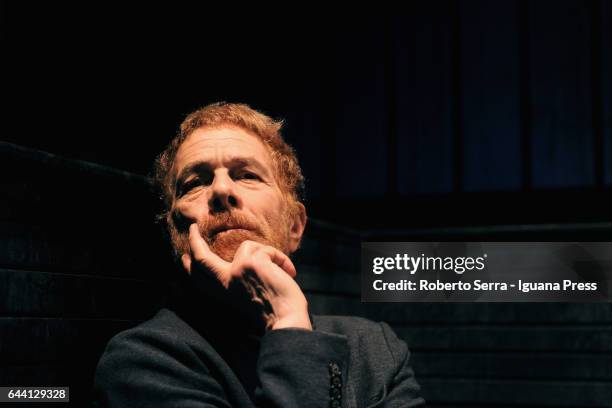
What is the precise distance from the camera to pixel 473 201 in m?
5.10

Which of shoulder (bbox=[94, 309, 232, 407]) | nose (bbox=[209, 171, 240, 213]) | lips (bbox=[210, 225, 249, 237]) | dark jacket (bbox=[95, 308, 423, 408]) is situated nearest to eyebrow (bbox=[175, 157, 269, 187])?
nose (bbox=[209, 171, 240, 213])

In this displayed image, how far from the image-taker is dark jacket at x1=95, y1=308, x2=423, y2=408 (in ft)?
6.89

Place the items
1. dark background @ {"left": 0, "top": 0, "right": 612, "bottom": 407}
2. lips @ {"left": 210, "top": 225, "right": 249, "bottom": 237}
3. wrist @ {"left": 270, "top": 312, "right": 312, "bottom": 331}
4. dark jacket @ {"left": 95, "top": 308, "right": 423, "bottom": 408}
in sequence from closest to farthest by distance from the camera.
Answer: dark jacket @ {"left": 95, "top": 308, "right": 423, "bottom": 408}
wrist @ {"left": 270, "top": 312, "right": 312, "bottom": 331}
lips @ {"left": 210, "top": 225, "right": 249, "bottom": 237}
dark background @ {"left": 0, "top": 0, "right": 612, "bottom": 407}

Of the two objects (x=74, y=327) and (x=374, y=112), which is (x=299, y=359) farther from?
(x=374, y=112)

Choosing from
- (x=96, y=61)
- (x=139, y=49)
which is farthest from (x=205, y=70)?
(x=96, y=61)

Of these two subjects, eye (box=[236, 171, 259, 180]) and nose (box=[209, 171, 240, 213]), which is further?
eye (box=[236, 171, 259, 180])

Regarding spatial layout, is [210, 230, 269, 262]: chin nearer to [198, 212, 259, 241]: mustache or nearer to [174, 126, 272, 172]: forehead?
[198, 212, 259, 241]: mustache

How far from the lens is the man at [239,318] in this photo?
215 centimetres

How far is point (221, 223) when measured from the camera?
2512 millimetres

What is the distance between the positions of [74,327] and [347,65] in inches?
133

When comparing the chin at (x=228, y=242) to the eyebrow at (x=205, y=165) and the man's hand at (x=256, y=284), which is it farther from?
the eyebrow at (x=205, y=165)

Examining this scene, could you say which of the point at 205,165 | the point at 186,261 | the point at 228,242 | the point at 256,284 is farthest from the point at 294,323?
the point at 205,165

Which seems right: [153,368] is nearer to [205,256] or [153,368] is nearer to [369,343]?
[205,256]

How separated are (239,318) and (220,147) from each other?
620 mm
